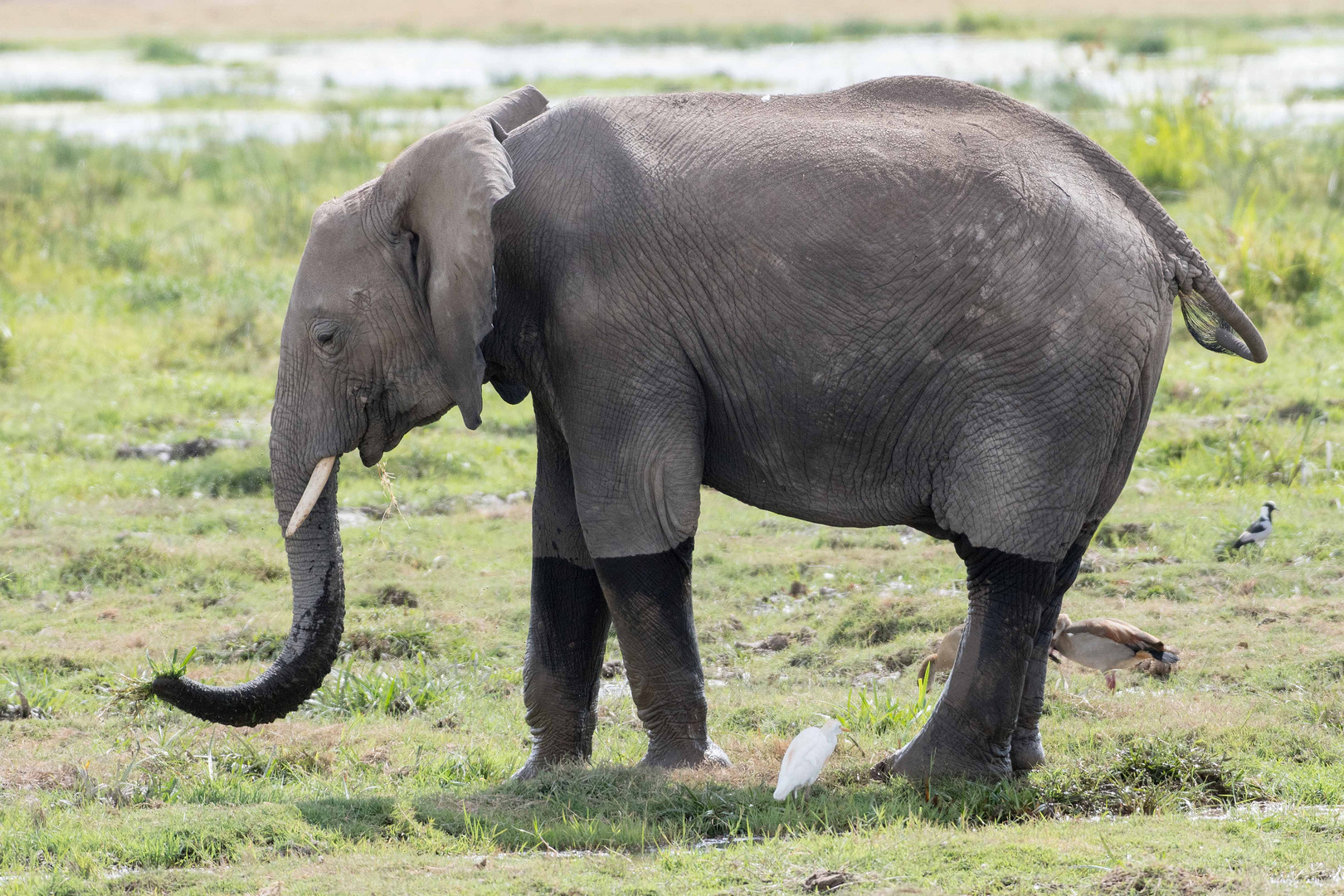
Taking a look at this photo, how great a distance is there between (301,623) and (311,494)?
461 mm

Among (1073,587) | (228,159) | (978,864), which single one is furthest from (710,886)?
(228,159)

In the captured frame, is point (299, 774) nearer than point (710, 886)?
No

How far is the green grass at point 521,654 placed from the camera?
5.05 m

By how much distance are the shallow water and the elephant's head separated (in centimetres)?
1321

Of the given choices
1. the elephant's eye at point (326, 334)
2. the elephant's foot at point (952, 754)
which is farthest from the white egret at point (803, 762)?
the elephant's eye at point (326, 334)

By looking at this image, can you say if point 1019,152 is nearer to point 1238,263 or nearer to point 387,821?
point 387,821

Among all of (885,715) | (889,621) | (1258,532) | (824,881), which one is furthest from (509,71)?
(824,881)

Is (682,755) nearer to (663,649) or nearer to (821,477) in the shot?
(663,649)

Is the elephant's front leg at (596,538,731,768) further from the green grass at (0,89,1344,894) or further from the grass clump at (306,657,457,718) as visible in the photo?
the grass clump at (306,657,457,718)

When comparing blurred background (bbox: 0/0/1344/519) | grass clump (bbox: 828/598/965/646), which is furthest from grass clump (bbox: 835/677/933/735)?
blurred background (bbox: 0/0/1344/519)

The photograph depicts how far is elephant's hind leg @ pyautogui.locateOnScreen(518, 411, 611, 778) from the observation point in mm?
6180

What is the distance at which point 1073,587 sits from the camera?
8.44 metres

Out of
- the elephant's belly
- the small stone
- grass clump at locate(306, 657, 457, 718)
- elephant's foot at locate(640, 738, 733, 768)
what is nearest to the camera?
the small stone

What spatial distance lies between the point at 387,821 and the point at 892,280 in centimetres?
244
